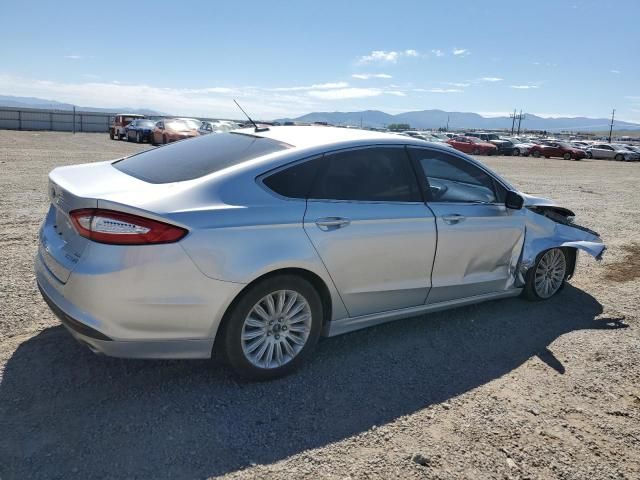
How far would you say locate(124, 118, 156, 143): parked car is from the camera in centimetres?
2877

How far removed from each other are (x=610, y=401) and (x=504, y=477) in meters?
1.30

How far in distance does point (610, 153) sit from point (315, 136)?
50700mm

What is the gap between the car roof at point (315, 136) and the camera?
372 centimetres

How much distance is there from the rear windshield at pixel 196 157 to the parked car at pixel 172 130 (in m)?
21.8

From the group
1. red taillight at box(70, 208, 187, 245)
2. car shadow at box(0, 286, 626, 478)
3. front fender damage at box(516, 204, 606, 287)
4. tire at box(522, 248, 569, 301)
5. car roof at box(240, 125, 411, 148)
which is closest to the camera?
car shadow at box(0, 286, 626, 478)

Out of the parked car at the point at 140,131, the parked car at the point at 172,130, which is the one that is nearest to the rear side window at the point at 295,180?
the parked car at the point at 172,130

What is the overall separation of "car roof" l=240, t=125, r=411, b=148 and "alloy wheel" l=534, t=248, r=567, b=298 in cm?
208

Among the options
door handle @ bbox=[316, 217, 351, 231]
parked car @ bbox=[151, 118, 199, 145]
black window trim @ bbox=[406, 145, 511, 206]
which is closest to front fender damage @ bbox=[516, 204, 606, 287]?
black window trim @ bbox=[406, 145, 511, 206]

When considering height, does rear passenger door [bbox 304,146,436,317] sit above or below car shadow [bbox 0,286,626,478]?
above

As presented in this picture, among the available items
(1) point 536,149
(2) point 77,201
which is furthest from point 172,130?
(1) point 536,149

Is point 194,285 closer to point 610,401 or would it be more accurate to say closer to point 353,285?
point 353,285

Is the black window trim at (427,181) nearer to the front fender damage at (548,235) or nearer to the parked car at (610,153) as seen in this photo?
the front fender damage at (548,235)

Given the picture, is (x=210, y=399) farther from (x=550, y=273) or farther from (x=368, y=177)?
(x=550, y=273)

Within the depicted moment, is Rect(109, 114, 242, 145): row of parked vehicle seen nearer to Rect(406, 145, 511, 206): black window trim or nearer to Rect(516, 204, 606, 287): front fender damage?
Rect(516, 204, 606, 287): front fender damage
